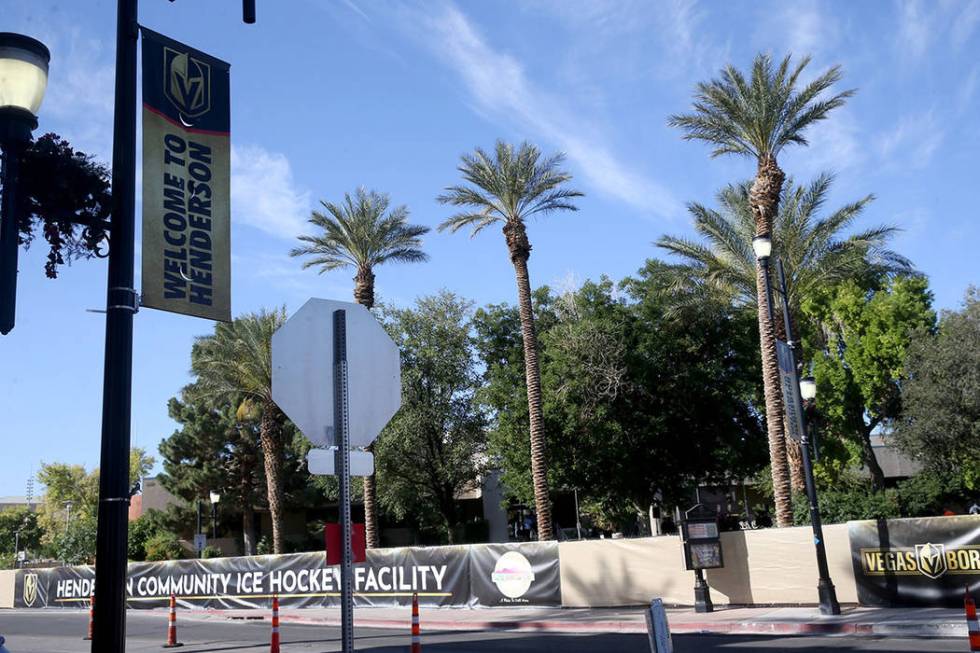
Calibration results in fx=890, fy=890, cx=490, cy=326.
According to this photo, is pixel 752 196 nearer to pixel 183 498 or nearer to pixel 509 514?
pixel 509 514

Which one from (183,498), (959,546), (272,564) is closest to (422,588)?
(272,564)

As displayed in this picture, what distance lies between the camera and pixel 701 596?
1869 cm

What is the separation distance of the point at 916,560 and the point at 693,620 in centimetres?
435

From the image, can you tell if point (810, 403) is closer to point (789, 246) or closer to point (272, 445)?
point (789, 246)

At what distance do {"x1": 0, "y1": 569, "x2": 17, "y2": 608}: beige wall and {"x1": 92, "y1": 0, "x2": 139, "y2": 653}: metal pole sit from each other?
35765mm

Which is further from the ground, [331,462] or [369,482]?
[369,482]

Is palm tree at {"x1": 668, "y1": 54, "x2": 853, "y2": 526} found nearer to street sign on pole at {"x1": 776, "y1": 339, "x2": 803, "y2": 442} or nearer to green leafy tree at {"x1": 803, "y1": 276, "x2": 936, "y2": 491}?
street sign on pole at {"x1": 776, "y1": 339, "x2": 803, "y2": 442}

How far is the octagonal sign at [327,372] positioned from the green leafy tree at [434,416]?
3762 cm

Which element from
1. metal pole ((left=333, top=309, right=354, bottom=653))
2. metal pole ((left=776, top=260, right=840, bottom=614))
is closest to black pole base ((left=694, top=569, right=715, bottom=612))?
metal pole ((left=776, top=260, right=840, bottom=614))

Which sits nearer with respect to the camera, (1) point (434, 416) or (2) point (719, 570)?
(2) point (719, 570)

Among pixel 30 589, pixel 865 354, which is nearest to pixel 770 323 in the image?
pixel 865 354

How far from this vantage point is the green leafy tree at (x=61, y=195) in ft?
19.0

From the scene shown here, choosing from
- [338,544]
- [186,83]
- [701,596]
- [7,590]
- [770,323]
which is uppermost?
[770,323]

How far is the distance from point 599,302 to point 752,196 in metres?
14.1
